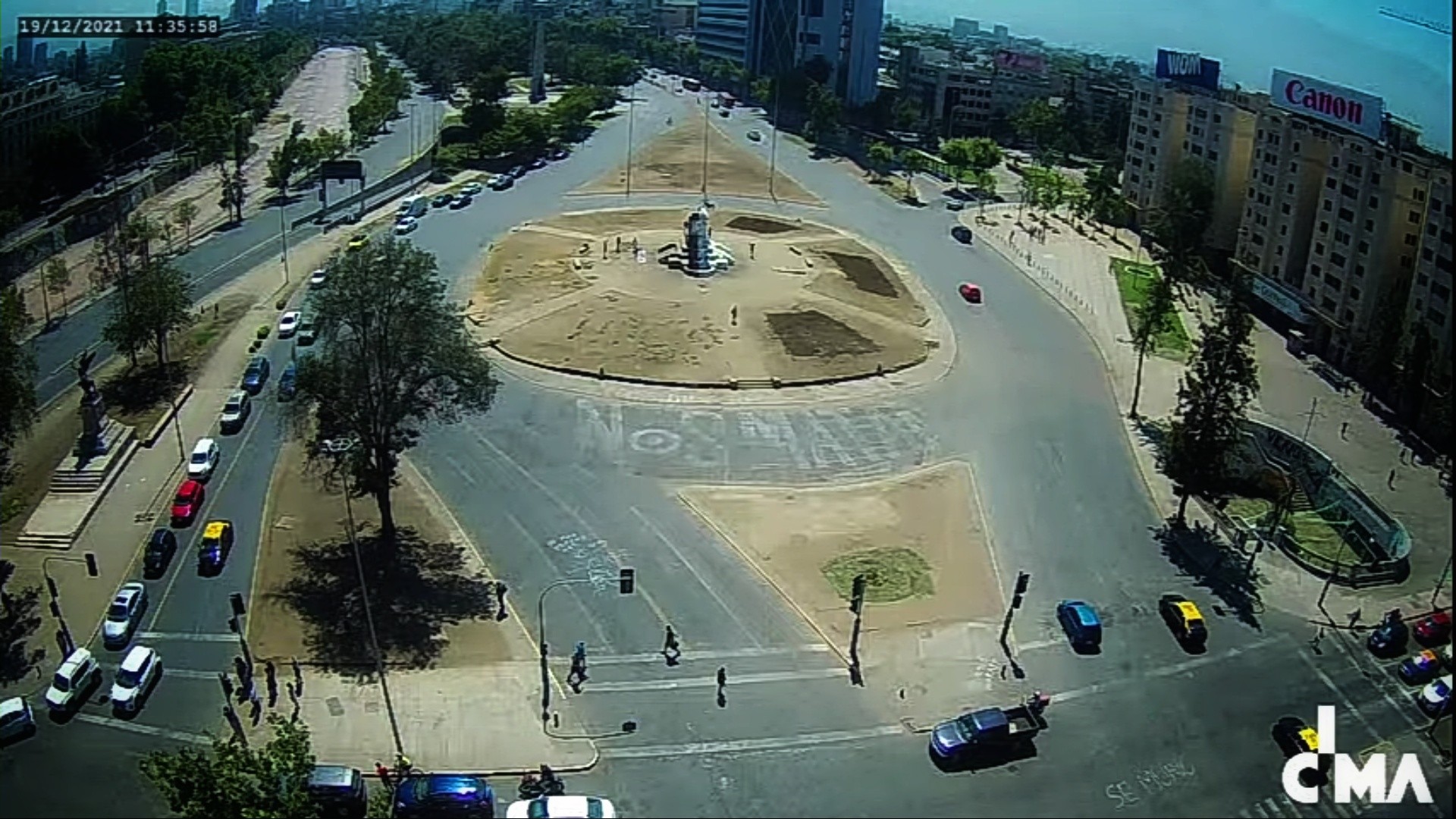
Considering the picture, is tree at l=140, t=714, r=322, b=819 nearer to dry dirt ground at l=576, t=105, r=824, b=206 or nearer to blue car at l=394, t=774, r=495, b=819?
blue car at l=394, t=774, r=495, b=819

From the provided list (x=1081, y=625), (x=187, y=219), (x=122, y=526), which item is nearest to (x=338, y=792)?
(x=122, y=526)

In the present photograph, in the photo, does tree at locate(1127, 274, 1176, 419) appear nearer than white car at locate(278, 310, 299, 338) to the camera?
Yes

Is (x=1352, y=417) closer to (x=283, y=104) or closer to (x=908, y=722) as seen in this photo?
Result: (x=908, y=722)

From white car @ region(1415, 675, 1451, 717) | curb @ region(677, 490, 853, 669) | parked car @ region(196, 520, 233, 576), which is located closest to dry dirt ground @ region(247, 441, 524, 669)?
parked car @ region(196, 520, 233, 576)

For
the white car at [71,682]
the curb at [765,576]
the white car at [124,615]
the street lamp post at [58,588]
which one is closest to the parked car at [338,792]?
the white car at [71,682]

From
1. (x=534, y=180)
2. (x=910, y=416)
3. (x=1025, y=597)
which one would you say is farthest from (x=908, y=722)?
(x=534, y=180)
